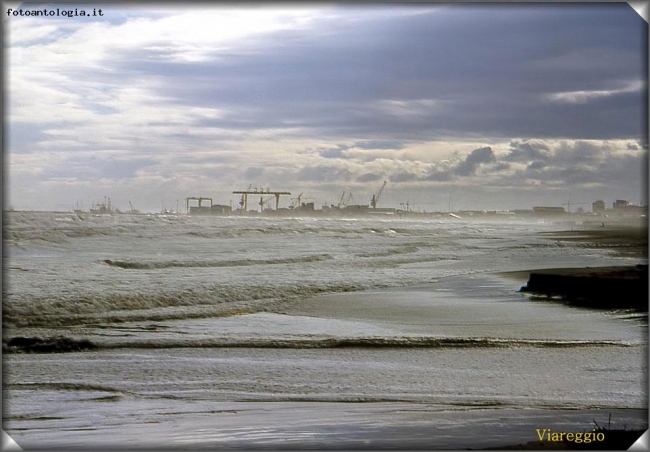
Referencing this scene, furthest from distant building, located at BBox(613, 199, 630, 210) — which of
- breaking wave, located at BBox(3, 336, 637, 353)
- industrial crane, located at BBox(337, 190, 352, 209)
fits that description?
industrial crane, located at BBox(337, 190, 352, 209)

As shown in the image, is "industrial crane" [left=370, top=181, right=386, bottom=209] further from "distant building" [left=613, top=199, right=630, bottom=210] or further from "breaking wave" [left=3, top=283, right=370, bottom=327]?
"distant building" [left=613, top=199, right=630, bottom=210]

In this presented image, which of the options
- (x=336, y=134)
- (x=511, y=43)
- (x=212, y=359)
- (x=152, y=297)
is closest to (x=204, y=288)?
(x=152, y=297)

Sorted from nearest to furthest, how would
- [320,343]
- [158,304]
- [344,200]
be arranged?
[320,343]
[344,200]
[158,304]

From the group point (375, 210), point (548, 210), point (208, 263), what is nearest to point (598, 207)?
point (548, 210)

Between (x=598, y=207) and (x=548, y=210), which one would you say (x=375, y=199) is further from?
(x=598, y=207)

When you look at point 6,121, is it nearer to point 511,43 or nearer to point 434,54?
point 434,54

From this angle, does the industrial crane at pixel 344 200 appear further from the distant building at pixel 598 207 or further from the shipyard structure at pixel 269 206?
the distant building at pixel 598 207
